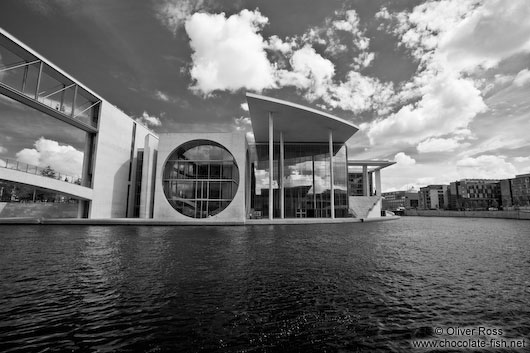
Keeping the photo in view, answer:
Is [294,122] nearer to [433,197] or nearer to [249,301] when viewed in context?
[249,301]

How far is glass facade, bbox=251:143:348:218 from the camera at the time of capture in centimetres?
4106

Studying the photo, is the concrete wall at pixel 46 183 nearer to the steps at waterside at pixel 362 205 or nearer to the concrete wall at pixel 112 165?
the concrete wall at pixel 112 165

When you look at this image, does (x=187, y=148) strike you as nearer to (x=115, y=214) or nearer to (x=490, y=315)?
(x=115, y=214)

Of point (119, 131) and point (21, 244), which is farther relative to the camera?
point (119, 131)

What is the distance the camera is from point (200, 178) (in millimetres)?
34125

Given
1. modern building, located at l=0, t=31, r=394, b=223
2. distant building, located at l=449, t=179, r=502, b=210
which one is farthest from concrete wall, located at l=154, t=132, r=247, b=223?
distant building, located at l=449, t=179, r=502, b=210

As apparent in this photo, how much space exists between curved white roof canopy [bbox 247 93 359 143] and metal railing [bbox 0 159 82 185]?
22.2m

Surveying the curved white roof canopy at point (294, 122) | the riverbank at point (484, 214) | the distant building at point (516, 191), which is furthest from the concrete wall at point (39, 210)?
the distant building at point (516, 191)

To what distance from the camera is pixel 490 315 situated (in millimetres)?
5691

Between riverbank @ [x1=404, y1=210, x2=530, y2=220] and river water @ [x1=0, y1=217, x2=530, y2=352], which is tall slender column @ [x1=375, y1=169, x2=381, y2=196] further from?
river water @ [x1=0, y1=217, x2=530, y2=352]

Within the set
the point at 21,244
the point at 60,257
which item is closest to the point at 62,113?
the point at 21,244

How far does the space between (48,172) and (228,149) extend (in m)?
19.3

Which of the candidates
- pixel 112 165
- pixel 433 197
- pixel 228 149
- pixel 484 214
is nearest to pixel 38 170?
pixel 112 165

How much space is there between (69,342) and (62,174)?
3280cm
